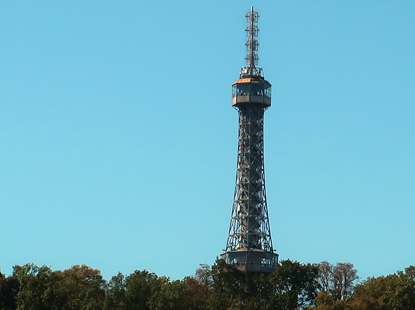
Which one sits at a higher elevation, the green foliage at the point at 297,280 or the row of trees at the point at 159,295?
the green foliage at the point at 297,280

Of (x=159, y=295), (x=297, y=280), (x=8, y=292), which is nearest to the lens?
(x=159, y=295)

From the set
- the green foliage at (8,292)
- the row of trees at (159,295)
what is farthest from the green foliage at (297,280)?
the green foliage at (8,292)

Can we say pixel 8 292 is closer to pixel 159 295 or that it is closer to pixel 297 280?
pixel 159 295

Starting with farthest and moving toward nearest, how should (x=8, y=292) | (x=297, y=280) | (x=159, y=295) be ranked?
(x=297, y=280) < (x=8, y=292) < (x=159, y=295)

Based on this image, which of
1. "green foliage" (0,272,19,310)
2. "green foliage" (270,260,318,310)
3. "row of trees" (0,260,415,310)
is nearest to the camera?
"row of trees" (0,260,415,310)

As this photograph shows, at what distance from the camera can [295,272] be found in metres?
173

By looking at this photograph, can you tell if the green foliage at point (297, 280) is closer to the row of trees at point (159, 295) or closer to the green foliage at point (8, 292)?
the row of trees at point (159, 295)

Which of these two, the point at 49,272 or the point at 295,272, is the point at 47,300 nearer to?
the point at 49,272

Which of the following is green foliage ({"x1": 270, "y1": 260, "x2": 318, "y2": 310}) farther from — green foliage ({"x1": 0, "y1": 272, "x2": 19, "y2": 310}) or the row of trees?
green foliage ({"x1": 0, "y1": 272, "x2": 19, "y2": 310})

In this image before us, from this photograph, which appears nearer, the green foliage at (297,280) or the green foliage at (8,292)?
the green foliage at (8,292)

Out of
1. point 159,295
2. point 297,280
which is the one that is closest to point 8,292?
point 159,295

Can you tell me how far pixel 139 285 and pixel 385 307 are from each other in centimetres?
3263

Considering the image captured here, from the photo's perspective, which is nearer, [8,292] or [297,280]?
[8,292]

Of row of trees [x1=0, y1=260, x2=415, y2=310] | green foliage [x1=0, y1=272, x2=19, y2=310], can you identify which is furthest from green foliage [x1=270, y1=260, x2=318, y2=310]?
green foliage [x1=0, y1=272, x2=19, y2=310]
